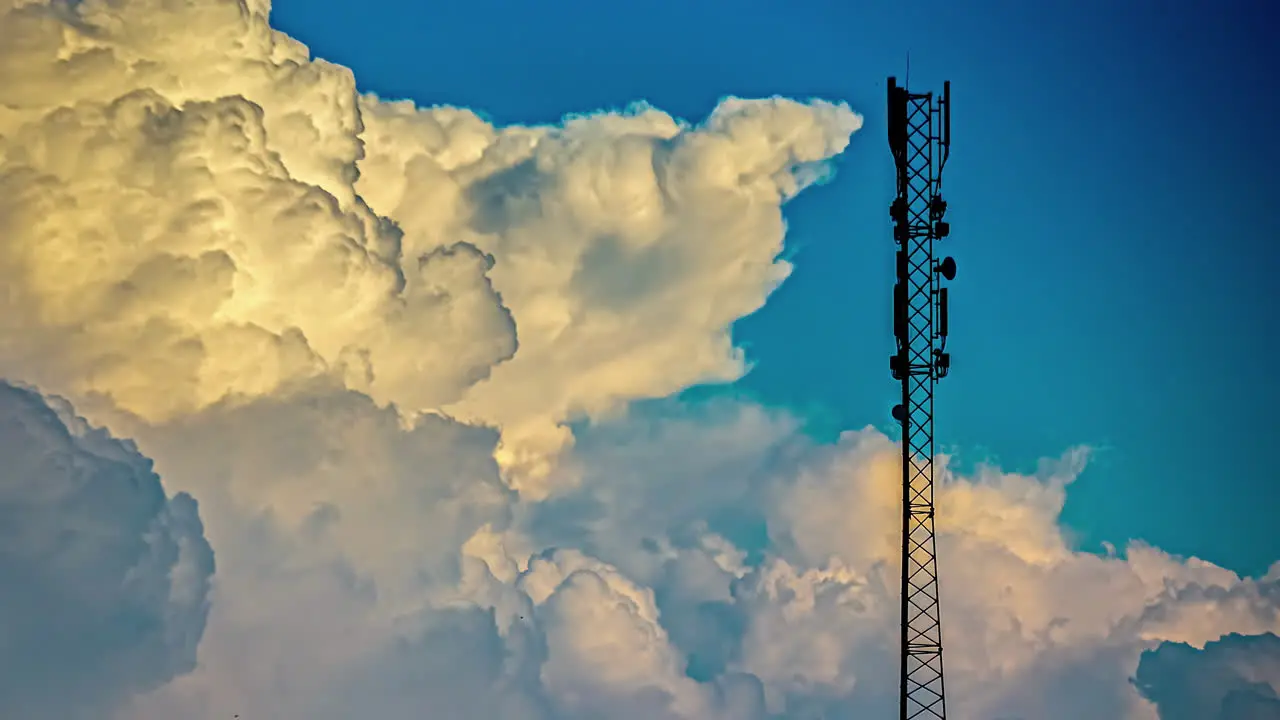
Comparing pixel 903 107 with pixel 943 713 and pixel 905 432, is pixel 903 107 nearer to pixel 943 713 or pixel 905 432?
pixel 905 432

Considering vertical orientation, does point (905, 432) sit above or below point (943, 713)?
above

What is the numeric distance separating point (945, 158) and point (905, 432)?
15763 mm

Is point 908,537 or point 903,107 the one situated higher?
point 903,107

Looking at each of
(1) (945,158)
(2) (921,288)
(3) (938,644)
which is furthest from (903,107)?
(3) (938,644)

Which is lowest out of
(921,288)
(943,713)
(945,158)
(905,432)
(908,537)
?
(943,713)

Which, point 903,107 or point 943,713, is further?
point 903,107

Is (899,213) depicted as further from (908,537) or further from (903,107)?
(908,537)

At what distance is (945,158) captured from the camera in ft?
293

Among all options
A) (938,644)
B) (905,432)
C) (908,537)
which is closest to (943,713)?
(938,644)

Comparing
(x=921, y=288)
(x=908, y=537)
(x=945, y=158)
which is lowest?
(x=908, y=537)

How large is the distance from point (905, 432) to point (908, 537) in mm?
5879

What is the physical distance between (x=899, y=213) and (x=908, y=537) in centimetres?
1828

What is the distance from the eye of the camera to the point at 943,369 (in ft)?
289

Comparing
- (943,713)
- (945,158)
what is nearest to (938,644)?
(943,713)
